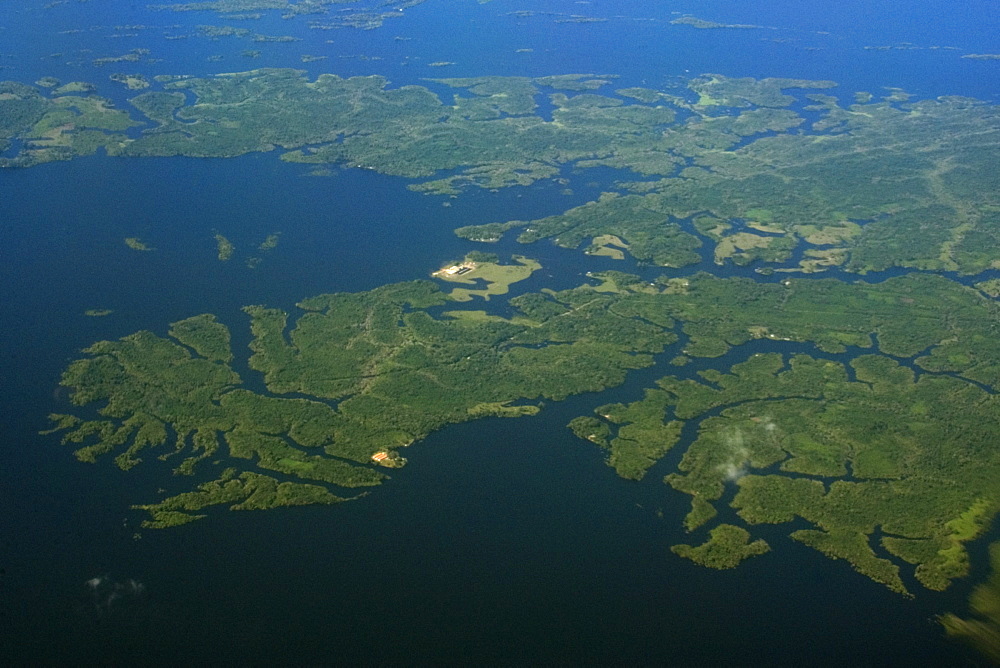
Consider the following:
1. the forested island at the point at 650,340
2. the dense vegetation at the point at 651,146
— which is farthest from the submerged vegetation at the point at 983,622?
the dense vegetation at the point at 651,146

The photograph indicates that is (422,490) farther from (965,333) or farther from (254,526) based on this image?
(965,333)

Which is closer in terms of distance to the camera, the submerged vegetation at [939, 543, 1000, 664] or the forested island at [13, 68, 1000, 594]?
the submerged vegetation at [939, 543, 1000, 664]

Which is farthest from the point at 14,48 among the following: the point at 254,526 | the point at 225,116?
the point at 254,526

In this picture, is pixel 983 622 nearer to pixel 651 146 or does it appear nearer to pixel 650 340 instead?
pixel 650 340

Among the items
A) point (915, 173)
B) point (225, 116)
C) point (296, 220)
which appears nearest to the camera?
point (296, 220)

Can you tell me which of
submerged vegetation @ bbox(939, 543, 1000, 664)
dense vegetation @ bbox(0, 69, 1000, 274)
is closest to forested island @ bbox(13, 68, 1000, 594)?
dense vegetation @ bbox(0, 69, 1000, 274)

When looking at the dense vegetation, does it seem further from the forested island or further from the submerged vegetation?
the submerged vegetation

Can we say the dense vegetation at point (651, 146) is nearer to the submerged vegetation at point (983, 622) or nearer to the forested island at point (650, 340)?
the forested island at point (650, 340)

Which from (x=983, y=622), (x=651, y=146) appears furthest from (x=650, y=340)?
(x=651, y=146)
